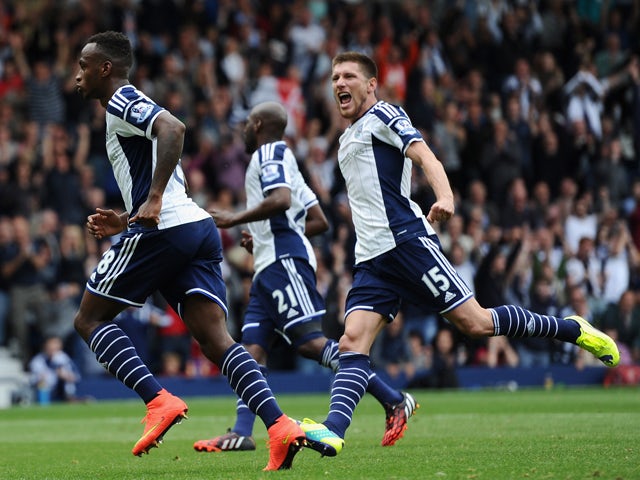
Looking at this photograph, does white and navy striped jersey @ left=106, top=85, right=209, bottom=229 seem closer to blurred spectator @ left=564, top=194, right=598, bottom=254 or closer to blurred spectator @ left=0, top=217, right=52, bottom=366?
blurred spectator @ left=0, top=217, right=52, bottom=366

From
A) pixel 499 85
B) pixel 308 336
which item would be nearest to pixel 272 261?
pixel 308 336

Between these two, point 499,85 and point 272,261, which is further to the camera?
point 499,85

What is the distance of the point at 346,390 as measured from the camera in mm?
7625

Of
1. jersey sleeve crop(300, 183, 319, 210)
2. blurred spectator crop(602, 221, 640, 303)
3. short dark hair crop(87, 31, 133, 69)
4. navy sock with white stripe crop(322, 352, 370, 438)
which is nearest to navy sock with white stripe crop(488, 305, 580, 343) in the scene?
navy sock with white stripe crop(322, 352, 370, 438)

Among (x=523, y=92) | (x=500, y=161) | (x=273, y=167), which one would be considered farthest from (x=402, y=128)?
(x=523, y=92)

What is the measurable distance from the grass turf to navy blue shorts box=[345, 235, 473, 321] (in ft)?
3.22

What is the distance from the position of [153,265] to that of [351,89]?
1.78 meters

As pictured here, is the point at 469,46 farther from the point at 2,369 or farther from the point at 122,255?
the point at 122,255

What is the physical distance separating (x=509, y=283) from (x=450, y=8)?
7428 millimetres

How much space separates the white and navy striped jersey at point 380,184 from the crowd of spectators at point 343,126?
1072 centimetres

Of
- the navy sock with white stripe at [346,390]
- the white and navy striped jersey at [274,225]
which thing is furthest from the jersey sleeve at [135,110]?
the white and navy striped jersey at [274,225]

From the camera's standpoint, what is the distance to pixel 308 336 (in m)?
9.76

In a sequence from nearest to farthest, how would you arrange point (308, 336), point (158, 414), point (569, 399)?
1. point (158, 414)
2. point (308, 336)
3. point (569, 399)

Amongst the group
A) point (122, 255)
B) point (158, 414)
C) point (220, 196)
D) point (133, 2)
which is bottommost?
point (158, 414)
